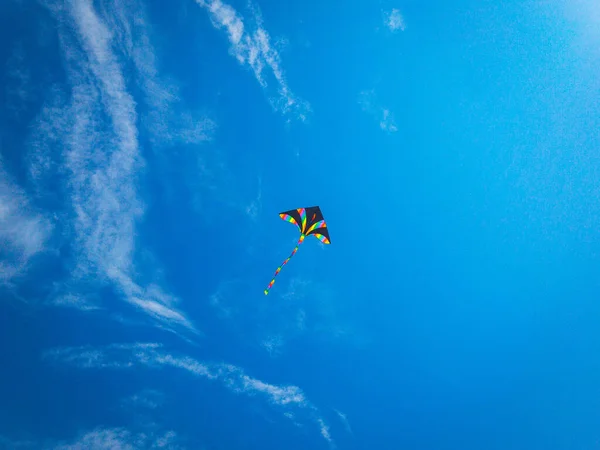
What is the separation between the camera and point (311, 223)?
21234 mm

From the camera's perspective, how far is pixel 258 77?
2195cm

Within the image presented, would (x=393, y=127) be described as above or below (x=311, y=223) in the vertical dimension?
above

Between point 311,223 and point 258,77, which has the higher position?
point 258,77

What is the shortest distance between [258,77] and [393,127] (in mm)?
8848

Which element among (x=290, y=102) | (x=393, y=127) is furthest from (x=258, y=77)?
(x=393, y=127)

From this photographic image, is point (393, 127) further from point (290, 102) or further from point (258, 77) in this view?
point (258, 77)

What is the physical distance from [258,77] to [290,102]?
2.43m

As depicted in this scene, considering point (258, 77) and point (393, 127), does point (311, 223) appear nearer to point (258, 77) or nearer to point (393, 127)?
point (393, 127)

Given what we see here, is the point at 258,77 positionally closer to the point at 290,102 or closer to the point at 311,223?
the point at 290,102

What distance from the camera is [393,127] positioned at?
22328mm

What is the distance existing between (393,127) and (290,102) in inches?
259

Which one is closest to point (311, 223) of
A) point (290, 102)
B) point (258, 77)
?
point (290, 102)
